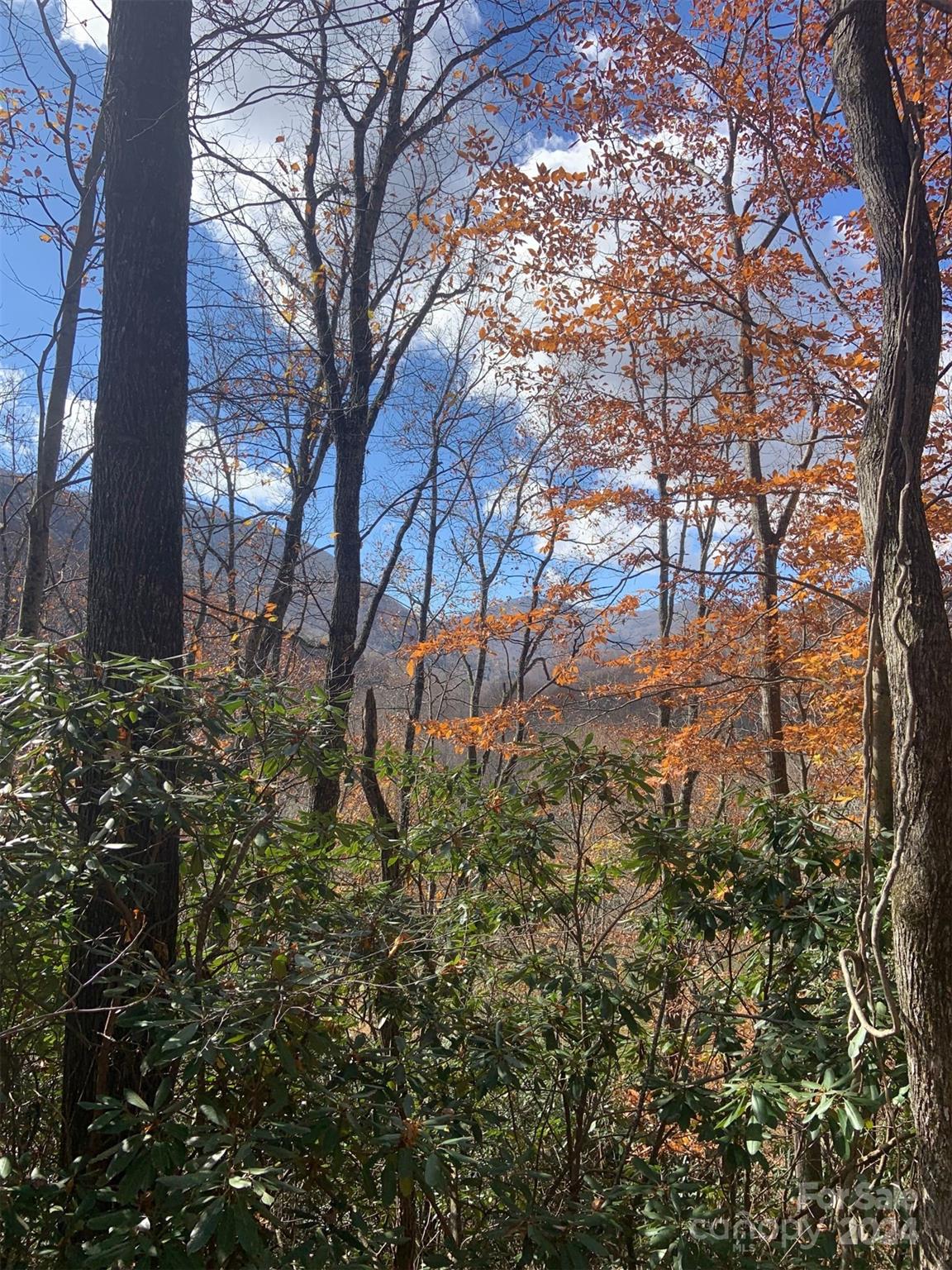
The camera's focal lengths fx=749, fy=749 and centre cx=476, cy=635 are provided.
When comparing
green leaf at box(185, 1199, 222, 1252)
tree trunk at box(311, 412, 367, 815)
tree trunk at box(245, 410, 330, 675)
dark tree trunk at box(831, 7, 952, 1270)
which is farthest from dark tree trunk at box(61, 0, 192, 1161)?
tree trunk at box(245, 410, 330, 675)

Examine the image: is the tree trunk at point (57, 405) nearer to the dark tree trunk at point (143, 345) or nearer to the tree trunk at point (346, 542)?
the tree trunk at point (346, 542)

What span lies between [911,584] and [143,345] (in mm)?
2718

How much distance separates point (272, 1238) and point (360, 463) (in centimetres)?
648

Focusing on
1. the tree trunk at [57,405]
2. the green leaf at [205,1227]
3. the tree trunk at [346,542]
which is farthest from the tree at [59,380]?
the green leaf at [205,1227]

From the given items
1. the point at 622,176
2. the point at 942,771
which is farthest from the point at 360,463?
the point at 942,771

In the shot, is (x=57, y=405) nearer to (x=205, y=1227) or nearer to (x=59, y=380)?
(x=59, y=380)

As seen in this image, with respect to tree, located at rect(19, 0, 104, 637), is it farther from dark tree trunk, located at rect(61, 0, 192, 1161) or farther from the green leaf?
the green leaf

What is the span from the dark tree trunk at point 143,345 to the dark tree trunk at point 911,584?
2.35 m

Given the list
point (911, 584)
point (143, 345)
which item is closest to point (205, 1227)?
point (911, 584)

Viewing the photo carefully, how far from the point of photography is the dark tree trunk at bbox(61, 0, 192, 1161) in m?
2.71

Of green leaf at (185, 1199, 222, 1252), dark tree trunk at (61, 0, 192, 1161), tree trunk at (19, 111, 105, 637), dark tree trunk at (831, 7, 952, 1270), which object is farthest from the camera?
tree trunk at (19, 111, 105, 637)

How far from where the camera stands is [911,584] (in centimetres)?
201

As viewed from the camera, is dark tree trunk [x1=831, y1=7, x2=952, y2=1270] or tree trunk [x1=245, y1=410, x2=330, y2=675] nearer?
dark tree trunk [x1=831, y1=7, x2=952, y2=1270]

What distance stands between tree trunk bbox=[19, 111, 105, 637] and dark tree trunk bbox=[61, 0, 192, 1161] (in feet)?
9.29
